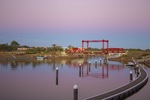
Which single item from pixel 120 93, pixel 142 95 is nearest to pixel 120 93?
pixel 120 93

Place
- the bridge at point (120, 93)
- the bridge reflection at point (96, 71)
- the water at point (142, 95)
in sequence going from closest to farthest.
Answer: the bridge at point (120, 93)
the water at point (142, 95)
the bridge reflection at point (96, 71)

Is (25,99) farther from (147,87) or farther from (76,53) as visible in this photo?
(76,53)

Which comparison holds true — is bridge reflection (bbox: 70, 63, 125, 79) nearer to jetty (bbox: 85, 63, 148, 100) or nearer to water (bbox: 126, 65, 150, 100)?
water (bbox: 126, 65, 150, 100)

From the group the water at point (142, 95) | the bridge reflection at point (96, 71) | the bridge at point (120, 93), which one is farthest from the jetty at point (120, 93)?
the bridge reflection at point (96, 71)

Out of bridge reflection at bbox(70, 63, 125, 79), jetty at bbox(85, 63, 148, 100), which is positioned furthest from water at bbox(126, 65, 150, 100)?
bridge reflection at bbox(70, 63, 125, 79)

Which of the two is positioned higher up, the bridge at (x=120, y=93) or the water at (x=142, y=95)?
the bridge at (x=120, y=93)

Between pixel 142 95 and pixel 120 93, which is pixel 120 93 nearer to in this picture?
pixel 120 93

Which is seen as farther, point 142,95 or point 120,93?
point 142,95

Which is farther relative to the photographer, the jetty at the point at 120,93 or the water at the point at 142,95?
the water at the point at 142,95

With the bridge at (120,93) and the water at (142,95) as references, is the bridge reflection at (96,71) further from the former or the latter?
the bridge at (120,93)

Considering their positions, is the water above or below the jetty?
below

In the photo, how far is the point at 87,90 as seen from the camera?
60.5 ft

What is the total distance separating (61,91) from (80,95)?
2.03 meters

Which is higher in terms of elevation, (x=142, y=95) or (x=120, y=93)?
(x=120, y=93)
